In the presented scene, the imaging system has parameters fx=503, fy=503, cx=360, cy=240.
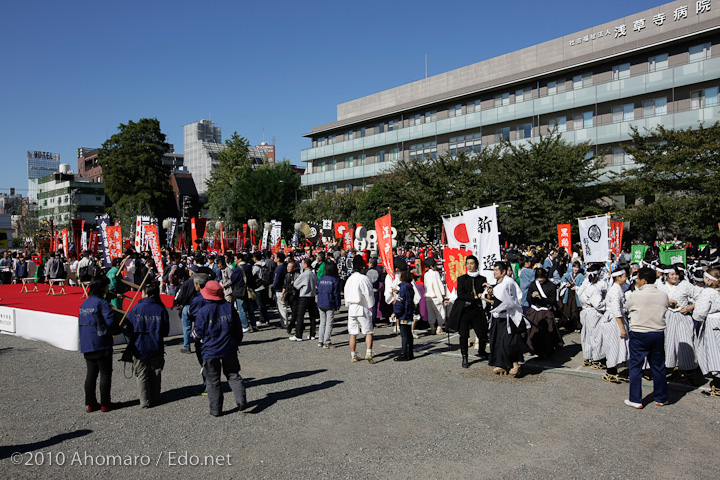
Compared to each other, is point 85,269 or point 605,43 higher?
point 605,43

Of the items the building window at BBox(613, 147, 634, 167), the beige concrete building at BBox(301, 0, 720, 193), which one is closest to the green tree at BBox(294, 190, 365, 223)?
the beige concrete building at BBox(301, 0, 720, 193)

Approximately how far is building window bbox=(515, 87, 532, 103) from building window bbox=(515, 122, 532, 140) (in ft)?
6.81

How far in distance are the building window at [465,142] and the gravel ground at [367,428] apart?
38113mm

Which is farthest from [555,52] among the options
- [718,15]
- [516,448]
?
[516,448]

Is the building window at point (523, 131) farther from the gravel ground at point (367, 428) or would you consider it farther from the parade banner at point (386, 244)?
the gravel ground at point (367, 428)

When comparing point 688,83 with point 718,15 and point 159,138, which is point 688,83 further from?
point 159,138

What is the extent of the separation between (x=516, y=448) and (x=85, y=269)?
15.8m

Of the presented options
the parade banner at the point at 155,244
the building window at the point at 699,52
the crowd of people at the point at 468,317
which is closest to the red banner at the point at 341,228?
the parade banner at the point at 155,244

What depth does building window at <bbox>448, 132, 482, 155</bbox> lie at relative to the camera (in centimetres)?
4453

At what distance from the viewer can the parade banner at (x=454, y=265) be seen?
10512 mm

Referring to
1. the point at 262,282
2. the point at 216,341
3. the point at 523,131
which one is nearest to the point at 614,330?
the point at 216,341

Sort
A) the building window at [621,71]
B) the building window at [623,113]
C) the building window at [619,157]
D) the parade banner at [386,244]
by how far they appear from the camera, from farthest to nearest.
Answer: the building window at [621,71] → the building window at [623,113] → the building window at [619,157] → the parade banner at [386,244]

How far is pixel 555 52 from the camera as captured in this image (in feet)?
138

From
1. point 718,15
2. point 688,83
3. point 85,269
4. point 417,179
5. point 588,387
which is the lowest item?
point 588,387
